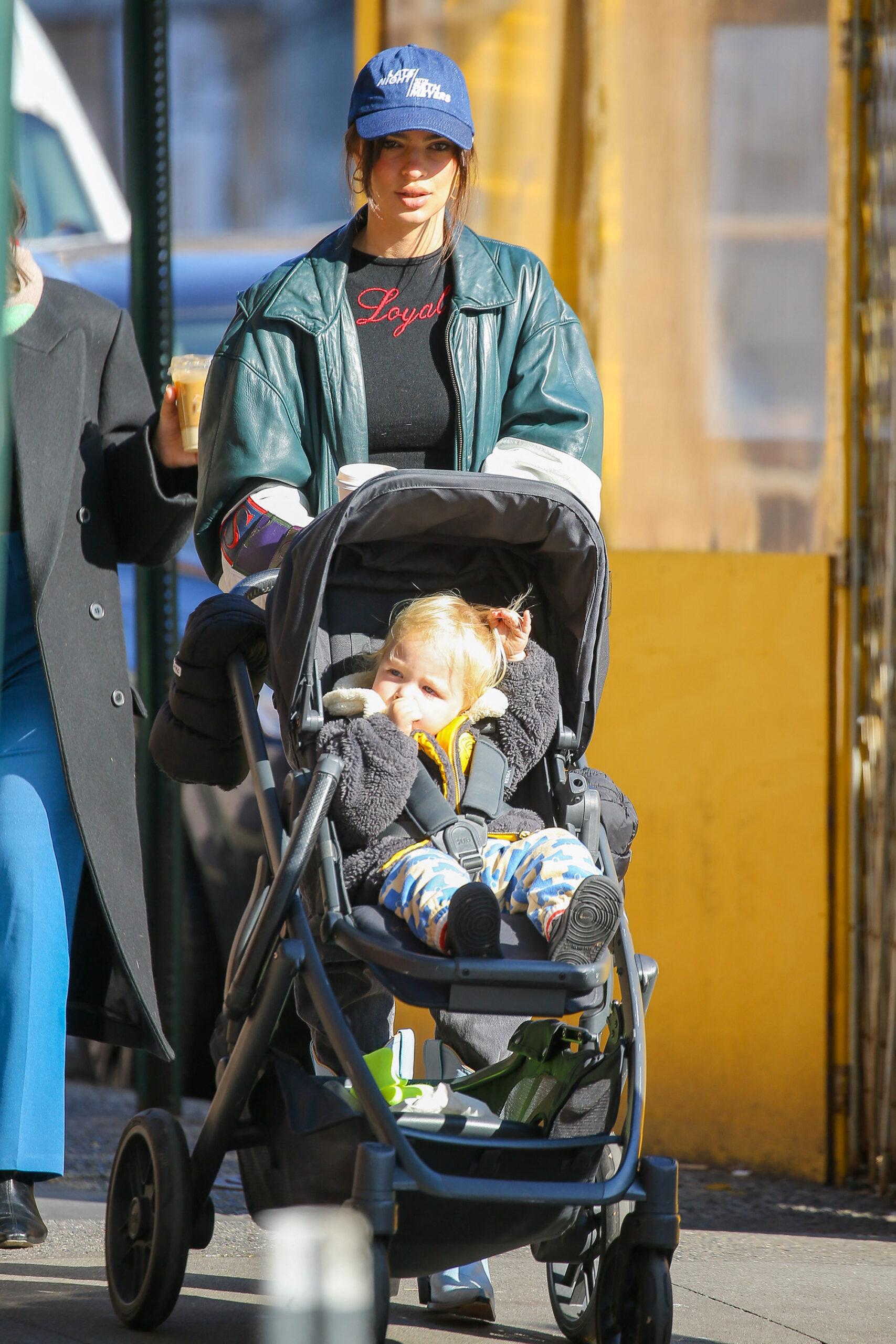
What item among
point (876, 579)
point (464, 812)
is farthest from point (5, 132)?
point (876, 579)

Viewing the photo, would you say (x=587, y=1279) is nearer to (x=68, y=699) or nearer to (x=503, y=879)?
(x=503, y=879)

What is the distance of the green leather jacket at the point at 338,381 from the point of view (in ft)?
11.6

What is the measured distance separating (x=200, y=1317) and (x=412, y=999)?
89 centimetres

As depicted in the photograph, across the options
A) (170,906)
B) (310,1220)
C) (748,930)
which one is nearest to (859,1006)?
(748,930)

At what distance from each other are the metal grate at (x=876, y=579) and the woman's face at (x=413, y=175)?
6.44ft

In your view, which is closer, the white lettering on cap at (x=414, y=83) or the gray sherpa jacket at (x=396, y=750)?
the gray sherpa jacket at (x=396, y=750)

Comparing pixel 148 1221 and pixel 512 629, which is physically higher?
pixel 512 629

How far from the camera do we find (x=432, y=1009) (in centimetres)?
278

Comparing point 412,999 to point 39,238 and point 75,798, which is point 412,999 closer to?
point 75,798

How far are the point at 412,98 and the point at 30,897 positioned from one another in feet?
5.90

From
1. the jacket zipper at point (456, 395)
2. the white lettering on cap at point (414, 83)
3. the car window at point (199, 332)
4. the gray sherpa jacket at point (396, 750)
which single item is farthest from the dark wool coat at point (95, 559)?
the car window at point (199, 332)

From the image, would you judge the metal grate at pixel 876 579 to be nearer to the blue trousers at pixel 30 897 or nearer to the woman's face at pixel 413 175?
the woman's face at pixel 413 175

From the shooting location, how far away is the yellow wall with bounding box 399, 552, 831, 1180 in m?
5.22

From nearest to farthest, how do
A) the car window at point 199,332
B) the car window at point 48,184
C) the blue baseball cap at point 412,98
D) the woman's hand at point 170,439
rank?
the blue baseball cap at point 412,98
the woman's hand at point 170,439
the car window at point 199,332
the car window at point 48,184
